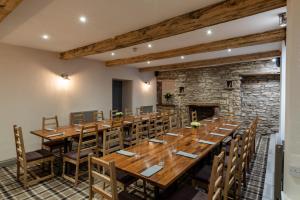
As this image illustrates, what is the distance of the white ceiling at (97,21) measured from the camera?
7.29 feet

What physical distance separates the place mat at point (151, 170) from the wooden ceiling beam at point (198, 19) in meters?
1.99

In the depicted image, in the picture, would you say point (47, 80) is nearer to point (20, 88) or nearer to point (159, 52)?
point (20, 88)

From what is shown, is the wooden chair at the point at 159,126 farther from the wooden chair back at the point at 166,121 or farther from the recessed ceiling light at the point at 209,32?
the recessed ceiling light at the point at 209,32

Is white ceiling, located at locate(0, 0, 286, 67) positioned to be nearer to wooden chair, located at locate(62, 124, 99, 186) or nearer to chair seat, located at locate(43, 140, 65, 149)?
wooden chair, located at locate(62, 124, 99, 186)

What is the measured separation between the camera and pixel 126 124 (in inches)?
182

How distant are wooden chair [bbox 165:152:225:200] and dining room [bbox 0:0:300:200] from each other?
0.01m

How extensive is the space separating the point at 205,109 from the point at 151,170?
6120 mm

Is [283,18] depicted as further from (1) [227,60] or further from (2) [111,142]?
(2) [111,142]

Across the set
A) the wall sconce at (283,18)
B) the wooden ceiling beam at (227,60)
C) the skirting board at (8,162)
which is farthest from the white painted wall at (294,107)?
the skirting board at (8,162)

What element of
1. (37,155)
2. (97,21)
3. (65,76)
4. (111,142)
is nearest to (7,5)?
(97,21)

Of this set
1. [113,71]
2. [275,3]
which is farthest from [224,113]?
[275,3]

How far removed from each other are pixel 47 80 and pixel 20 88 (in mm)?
666

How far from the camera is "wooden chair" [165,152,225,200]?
5.04ft

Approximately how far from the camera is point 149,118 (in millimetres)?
4297
